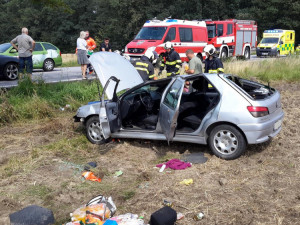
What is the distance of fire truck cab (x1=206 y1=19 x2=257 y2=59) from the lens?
20.5m

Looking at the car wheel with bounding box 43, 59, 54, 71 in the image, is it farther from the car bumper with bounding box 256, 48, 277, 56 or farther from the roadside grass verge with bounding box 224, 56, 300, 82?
the car bumper with bounding box 256, 48, 277, 56

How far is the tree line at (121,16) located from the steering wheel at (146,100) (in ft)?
102

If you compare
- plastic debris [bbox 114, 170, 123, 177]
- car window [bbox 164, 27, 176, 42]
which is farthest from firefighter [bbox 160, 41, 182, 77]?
car window [bbox 164, 27, 176, 42]

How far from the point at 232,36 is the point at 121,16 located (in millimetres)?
26656

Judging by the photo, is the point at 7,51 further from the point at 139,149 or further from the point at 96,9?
the point at 96,9

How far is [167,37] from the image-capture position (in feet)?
54.9

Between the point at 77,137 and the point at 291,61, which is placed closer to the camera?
the point at 77,137

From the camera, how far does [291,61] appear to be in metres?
15.8

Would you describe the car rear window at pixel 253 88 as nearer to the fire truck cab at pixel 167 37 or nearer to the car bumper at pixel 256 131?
the car bumper at pixel 256 131

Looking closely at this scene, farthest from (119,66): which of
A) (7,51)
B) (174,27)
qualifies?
(174,27)

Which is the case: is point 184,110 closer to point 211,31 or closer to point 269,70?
point 269,70

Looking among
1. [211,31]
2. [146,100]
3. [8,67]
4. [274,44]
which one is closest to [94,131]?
[146,100]

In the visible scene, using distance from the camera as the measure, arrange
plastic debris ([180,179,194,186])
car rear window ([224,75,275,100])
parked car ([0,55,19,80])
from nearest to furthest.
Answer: plastic debris ([180,179,194,186]) → car rear window ([224,75,275,100]) → parked car ([0,55,19,80])

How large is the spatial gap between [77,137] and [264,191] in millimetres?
3860
